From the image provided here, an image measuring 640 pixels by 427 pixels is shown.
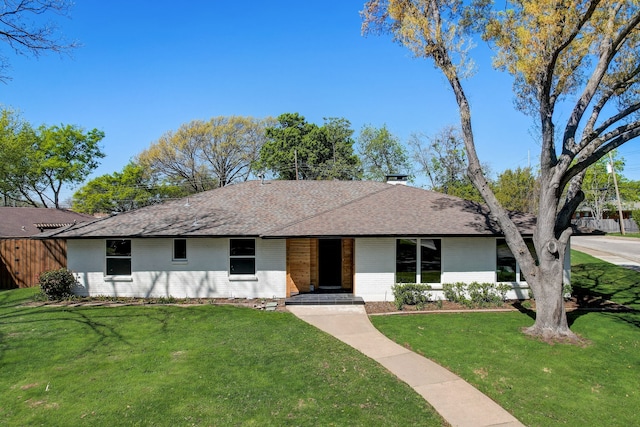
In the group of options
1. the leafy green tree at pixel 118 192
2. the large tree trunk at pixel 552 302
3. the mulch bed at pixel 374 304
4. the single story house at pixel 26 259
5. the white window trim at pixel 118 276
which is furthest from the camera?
the leafy green tree at pixel 118 192

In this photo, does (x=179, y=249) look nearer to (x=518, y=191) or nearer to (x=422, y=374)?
(x=422, y=374)

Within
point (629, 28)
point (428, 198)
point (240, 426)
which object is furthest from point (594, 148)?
point (240, 426)

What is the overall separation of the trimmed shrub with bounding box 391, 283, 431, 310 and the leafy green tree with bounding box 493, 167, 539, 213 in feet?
83.5

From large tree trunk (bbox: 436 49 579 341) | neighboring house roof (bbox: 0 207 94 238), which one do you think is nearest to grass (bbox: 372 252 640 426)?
large tree trunk (bbox: 436 49 579 341)

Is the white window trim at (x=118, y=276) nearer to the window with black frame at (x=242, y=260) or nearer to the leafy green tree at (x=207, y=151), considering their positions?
the window with black frame at (x=242, y=260)

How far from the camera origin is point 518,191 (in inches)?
1404

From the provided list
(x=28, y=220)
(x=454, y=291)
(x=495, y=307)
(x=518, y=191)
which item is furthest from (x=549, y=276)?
(x=518, y=191)

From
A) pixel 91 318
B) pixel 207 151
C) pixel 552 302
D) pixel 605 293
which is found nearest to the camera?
pixel 552 302

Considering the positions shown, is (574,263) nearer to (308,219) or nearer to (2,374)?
(308,219)

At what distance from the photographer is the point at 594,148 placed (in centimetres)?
909

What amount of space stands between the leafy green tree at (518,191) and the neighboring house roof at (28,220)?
34.7 m

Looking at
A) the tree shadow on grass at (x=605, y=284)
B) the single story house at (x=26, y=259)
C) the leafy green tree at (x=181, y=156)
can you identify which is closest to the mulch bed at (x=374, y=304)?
the tree shadow on grass at (x=605, y=284)

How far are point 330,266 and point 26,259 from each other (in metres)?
13.9

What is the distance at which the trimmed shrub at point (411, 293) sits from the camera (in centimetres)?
1297
